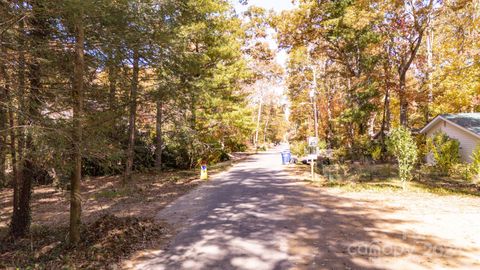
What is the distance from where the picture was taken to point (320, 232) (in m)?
6.85

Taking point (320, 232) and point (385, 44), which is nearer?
point (320, 232)

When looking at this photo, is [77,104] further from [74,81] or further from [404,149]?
[404,149]

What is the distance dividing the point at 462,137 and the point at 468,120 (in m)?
1.10

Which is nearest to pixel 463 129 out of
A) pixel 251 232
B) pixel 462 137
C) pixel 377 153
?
pixel 462 137

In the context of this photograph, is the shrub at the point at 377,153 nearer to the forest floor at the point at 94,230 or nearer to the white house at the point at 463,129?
the white house at the point at 463,129

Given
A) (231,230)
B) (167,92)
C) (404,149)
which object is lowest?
(231,230)

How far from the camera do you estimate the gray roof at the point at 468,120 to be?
1759 cm

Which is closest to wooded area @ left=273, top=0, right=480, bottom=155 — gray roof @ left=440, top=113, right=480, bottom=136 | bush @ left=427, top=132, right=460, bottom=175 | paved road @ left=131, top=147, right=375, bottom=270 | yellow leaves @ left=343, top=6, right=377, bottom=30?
yellow leaves @ left=343, top=6, right=377, bottom=30

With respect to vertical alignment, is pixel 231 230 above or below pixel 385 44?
below

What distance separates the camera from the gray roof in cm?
1759

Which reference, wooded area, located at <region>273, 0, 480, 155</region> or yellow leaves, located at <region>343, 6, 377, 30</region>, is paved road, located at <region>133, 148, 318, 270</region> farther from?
wooded area, located at <region>273, 0, 480, 155</region>

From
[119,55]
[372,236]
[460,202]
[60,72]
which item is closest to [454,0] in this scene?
[460,202]

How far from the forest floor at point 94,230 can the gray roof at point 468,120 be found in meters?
16.5

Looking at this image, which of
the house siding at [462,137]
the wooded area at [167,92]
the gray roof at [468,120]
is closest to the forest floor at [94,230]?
the wooded area at [167,92]
